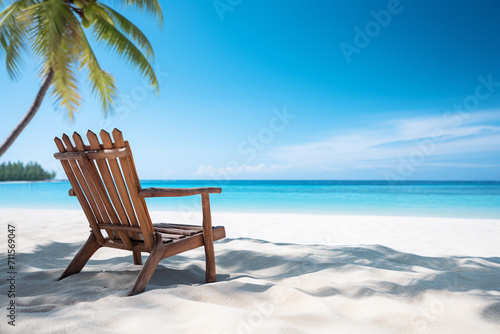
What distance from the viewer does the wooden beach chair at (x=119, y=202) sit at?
1876mm

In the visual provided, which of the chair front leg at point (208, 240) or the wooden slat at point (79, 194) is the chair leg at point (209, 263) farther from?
the wooden slat at point (79, 194)

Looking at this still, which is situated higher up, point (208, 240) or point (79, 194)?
point (79, 194)

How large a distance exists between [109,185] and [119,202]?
142 millimetres

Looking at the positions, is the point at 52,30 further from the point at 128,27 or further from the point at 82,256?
the point at 82,256

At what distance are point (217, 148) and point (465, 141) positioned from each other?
63.5 ft

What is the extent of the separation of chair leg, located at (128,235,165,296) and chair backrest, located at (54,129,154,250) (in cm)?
7

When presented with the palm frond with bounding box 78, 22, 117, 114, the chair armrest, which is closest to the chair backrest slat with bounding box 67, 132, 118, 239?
the chair armrest

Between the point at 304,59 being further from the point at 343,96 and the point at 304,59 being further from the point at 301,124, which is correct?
the point at 301,124

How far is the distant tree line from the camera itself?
1743 inches

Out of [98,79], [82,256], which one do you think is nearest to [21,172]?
[98,79]

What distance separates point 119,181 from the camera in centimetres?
194

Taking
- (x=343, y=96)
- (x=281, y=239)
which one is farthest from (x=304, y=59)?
(x=281, y=239)

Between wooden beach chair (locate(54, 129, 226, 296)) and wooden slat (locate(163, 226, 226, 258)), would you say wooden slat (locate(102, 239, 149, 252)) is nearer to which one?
wooden beach chair (locate(54, 129, 226, 296))

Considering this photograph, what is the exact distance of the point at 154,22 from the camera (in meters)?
7.00
